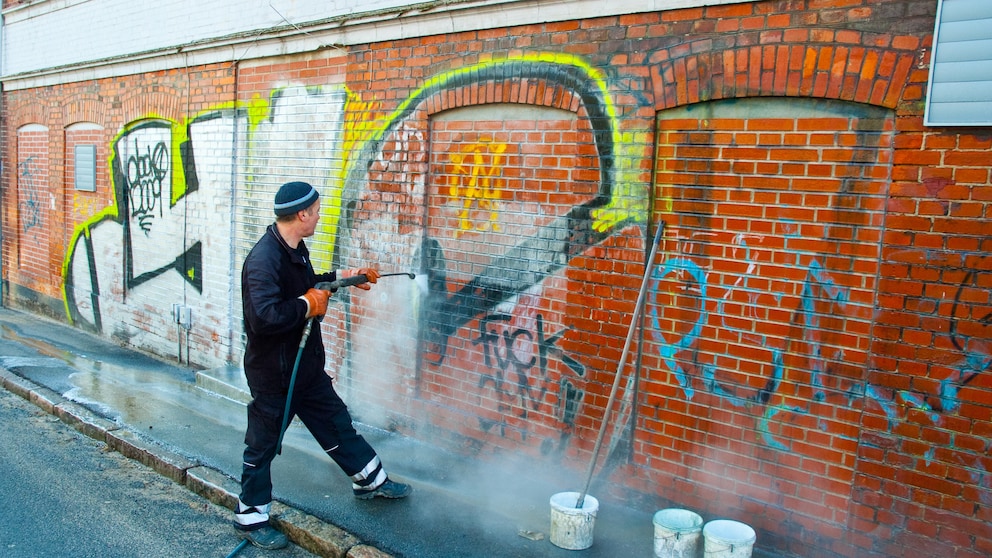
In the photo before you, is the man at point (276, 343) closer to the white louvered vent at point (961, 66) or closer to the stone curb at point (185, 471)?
the stone curb at point (185, 471)

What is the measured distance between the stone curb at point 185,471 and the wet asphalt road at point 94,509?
70 mm

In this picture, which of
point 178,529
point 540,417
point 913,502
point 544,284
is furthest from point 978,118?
point 178,529

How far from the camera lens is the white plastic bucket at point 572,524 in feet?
13.4

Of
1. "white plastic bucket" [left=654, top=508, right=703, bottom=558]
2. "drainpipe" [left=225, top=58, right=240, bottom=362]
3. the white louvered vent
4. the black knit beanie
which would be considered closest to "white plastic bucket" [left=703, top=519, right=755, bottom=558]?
"white plastic bucket" [left=654, top=508, right=703, bottom=558]

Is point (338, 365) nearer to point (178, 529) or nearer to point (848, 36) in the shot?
point (178, 529)

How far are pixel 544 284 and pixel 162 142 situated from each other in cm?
586

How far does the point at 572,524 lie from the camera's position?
13.4 feet

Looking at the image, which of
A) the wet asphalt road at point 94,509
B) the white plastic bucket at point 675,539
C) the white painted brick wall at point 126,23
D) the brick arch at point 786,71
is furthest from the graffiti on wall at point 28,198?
the white plastic bucket at point 675,539

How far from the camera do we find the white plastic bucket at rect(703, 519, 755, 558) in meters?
3.67

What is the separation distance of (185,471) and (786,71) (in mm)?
4638

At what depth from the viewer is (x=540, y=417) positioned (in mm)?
5082

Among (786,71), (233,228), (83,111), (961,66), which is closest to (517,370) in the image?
(786,71)

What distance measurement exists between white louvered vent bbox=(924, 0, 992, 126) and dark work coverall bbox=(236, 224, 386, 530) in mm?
3364

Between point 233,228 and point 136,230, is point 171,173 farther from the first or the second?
point 233,228
